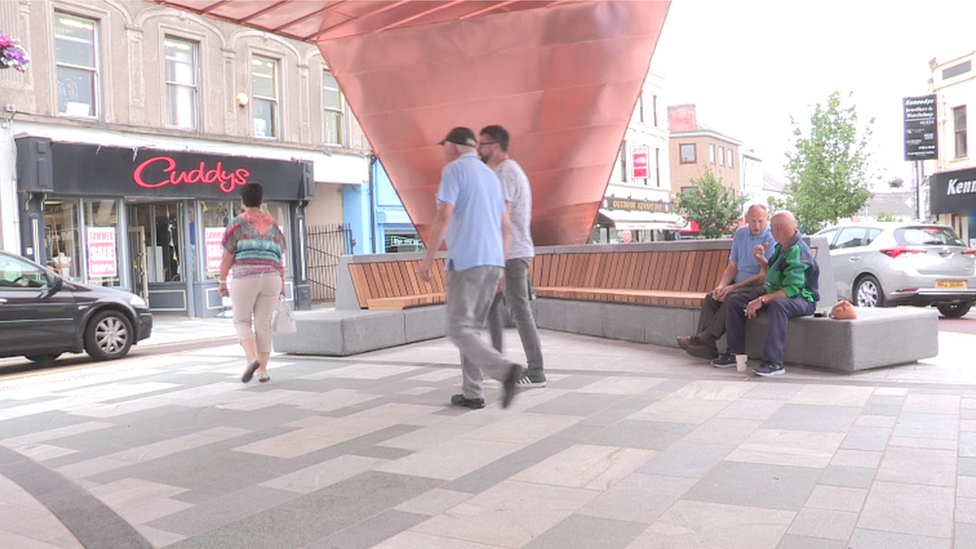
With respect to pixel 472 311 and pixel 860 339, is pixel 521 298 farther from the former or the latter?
pixel 860 339

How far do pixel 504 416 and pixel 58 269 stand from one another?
13871 millimetres

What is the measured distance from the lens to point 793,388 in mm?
5957

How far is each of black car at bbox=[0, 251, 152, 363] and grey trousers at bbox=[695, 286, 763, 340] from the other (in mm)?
7393

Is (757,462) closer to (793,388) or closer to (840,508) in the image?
(840,508)

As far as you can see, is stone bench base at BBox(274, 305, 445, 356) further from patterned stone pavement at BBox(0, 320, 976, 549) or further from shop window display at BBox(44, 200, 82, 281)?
shop window display at BBox(44, 200, 82, 281)

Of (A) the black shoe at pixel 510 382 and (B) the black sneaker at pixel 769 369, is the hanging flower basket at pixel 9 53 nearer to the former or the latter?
(A) the black shoe at pixel 510 382

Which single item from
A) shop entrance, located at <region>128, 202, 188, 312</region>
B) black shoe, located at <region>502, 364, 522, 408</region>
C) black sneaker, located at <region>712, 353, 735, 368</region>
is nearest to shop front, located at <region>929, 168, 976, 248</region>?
shop entrance, located at <region>128, 202, 188, 312</region>

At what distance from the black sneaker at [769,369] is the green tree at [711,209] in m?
36.2

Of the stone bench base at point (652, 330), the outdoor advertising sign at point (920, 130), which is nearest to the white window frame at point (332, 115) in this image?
the stone bench base at point (652, 330)

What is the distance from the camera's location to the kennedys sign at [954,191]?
29750 millimetres

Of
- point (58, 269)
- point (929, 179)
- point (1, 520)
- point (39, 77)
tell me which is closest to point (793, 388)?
point (1, 520)

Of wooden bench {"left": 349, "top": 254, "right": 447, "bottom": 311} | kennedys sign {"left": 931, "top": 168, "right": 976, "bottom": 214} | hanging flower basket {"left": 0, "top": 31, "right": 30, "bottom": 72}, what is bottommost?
wooden bench {"left": 349, "top": 254, "right": 447, "bottom": 311}

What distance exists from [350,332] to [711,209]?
36.1 meters

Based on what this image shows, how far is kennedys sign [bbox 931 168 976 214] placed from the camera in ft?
97.6
